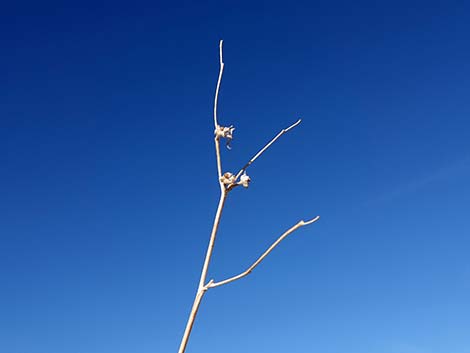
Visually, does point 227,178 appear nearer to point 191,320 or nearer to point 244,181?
point 244,181

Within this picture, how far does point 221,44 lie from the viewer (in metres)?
2.26

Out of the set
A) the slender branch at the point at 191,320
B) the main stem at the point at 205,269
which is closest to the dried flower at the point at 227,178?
the main stem at the point at 205,269

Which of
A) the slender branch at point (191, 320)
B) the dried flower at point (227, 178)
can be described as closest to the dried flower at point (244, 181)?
the dried flower at point (227, 178)

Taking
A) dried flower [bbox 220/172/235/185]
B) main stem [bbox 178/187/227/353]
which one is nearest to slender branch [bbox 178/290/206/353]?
main stem [bbox 178/187/227/353]

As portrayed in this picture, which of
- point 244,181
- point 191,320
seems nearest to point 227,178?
point 244,181

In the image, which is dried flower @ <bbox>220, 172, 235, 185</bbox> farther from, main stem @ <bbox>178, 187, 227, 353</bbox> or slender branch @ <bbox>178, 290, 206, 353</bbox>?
slender branch @ <bbox>178, 290, 206, 353</bbox>

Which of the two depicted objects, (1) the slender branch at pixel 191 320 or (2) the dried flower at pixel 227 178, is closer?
(1) the slender branch at pixel 191 320

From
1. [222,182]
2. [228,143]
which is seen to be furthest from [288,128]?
[222,182]

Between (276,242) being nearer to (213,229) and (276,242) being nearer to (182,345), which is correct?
(213,229)

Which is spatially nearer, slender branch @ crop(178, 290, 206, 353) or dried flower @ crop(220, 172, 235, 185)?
slender branch @ crop(178, 290, 206, 353)

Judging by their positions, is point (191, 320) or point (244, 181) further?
point (244, 181)

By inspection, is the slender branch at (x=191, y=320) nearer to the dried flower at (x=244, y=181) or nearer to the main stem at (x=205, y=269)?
the main stem at (x=205, y=269)

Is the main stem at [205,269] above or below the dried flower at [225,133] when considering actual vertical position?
below

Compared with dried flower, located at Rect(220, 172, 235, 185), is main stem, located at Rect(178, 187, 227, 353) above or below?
below
